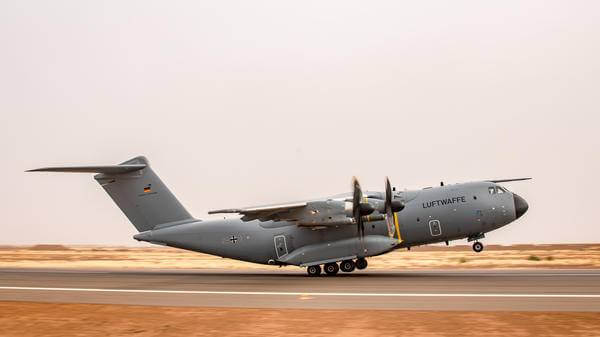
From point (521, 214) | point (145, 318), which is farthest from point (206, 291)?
point (521, 214)

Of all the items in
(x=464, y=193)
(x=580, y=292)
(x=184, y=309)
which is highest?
(x=464, y=193)

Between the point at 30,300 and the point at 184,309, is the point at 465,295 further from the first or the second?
the point at 30,300

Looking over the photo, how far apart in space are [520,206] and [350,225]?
770 centimetres

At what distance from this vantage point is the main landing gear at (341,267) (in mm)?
29969

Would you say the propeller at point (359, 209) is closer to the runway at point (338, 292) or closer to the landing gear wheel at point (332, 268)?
the landing gear wheel at point (332, 268)

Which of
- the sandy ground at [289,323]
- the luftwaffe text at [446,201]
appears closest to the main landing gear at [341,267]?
the luftwaffe text at [446,201]

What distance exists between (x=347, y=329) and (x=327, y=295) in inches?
258

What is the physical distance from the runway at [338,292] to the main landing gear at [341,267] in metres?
2.82

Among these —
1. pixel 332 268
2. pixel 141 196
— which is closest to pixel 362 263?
pixel 332 268

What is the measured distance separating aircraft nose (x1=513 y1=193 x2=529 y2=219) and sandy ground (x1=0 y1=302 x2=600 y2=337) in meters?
14.4

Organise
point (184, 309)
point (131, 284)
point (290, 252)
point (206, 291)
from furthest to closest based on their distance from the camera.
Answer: point (290, 252) → point (131, 284) → point (206, 291) → point (184, 309)

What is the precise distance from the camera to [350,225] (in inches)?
1161

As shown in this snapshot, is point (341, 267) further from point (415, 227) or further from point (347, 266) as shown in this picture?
point (415, 227)

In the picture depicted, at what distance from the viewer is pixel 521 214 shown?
29.8 m
